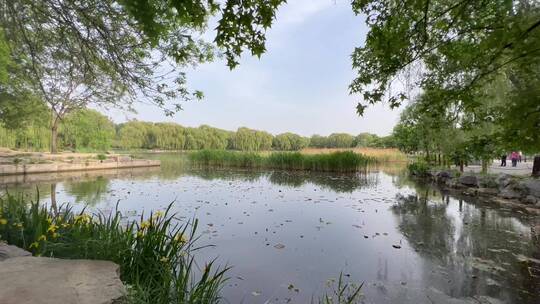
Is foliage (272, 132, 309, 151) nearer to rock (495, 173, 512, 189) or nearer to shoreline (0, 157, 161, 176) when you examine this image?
shoreline (0, 157, 161, 176)

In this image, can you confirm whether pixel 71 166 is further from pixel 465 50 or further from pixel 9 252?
pixel 465 50

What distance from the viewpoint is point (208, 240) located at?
5.52 m

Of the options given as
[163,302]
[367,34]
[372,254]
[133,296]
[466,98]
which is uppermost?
[367,34]

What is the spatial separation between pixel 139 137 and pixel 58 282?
54917 millimetres

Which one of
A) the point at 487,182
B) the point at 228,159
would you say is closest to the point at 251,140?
the point at 228,159

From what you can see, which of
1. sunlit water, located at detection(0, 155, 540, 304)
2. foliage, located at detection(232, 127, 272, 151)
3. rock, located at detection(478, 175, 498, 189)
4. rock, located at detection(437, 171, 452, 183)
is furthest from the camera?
foliage, located at detection(232, 127, 272, 151)

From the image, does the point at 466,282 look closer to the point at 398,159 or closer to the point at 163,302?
the point at 163,302

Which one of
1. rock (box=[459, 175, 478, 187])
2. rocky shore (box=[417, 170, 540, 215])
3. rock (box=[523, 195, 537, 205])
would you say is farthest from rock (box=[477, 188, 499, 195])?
rock (box=[523, 195, 537, 205])

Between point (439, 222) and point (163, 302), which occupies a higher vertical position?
point (163, 302)

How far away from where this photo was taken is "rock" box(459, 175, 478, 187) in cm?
1271

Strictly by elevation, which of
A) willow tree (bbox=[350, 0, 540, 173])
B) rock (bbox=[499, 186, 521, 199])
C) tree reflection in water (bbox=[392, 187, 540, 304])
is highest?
willow tree (bbox=[350, 0, 540, 173])

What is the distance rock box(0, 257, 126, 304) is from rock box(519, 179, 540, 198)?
11.5 meters

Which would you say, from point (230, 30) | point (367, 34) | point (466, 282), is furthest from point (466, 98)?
point (230, 30)

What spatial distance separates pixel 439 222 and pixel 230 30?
7.01m
